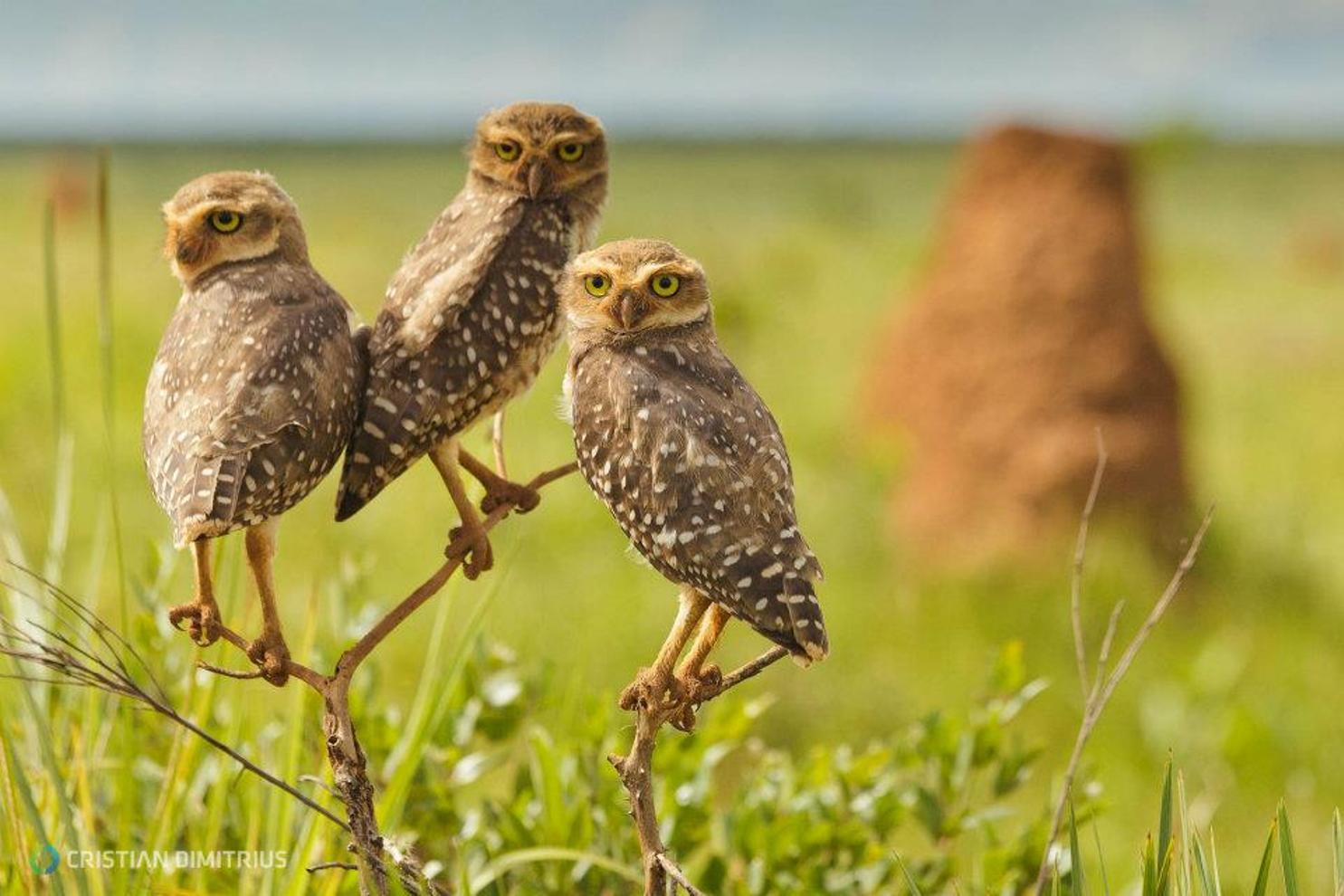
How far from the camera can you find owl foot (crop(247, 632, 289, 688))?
1.78m

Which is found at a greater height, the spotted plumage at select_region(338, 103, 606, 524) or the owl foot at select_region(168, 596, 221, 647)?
the spotted plumage at select_region(338, 103, 606, 524)

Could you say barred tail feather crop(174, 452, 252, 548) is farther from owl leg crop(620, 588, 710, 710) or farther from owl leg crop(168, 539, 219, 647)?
owl leg crop(620, 588, 710, 710)

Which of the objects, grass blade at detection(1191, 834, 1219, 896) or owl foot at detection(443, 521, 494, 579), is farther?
grass blade at detection(1191, 834, 1219, 896)

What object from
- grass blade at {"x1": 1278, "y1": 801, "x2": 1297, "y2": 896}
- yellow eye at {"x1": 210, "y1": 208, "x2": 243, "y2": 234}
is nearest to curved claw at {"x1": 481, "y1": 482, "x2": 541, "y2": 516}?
yellow eye at {"x1": 210, "y1": 208, "x2": 243, "y2": 234}

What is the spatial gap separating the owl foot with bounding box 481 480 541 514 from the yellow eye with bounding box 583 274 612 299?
354 mm

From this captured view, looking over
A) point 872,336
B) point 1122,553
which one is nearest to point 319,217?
point 872,336

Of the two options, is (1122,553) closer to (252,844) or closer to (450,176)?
(252,844)

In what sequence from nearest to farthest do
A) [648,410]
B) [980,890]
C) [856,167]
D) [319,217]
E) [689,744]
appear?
1. [648,410]
2. [980,890]
3. [689,744]
4. [319,217]
5. [856,167]

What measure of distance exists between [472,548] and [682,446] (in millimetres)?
388

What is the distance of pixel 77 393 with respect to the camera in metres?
13.6

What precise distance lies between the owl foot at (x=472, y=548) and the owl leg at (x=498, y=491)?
4.2 inches

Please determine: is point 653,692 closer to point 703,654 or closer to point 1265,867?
point 703,654

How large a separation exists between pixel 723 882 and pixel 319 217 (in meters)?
33.0

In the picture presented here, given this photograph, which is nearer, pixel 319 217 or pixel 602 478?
pixel 602 478
